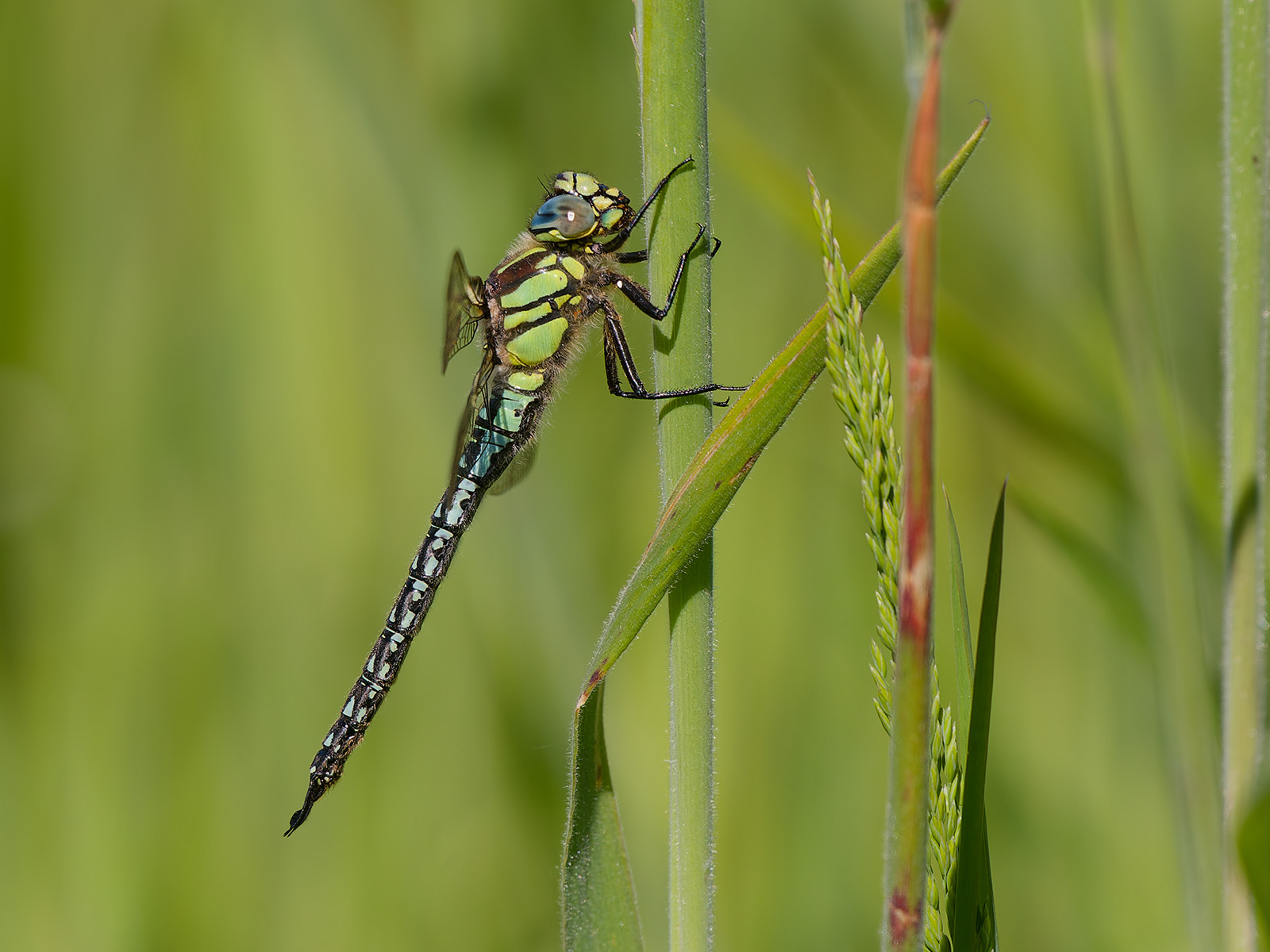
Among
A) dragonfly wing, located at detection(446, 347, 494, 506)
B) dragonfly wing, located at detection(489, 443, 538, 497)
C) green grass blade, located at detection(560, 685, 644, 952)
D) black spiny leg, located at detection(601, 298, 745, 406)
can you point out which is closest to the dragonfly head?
black spiny leg, located at detection(601, 298, 745, 406)

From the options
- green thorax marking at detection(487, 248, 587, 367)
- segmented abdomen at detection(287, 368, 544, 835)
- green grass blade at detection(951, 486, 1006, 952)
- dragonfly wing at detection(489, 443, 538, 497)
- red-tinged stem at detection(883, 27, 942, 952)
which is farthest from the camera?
dragonfly wing at detection(489, 443, 538, 497)

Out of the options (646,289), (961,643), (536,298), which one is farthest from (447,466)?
(961,643)

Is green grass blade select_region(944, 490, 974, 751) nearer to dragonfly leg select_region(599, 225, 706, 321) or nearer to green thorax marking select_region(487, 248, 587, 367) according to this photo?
dragonfly leg select_region(599, 225, 706, 321)

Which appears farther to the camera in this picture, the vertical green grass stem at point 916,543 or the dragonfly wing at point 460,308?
the dragonfly wing at point 460,308

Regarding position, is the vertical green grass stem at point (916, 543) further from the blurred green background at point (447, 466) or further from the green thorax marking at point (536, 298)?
the green thorax marking at point (536, 298)

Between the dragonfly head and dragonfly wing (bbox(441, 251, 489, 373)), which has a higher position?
the dragonfly head

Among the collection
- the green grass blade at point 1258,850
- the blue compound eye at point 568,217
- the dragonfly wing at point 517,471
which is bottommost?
the green grass blade at point 1258,850

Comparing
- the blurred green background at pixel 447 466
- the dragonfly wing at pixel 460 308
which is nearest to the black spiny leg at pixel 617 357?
the dragonfly wing at pixel 460 308
